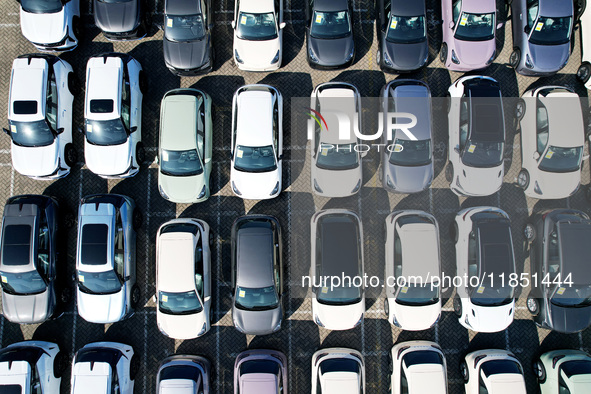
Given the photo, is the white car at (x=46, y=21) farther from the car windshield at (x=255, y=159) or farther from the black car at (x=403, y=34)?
the black car at (x=403, y=34)

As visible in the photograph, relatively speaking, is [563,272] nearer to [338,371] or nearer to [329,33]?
A: [338,371]

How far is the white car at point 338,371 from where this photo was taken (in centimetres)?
1002

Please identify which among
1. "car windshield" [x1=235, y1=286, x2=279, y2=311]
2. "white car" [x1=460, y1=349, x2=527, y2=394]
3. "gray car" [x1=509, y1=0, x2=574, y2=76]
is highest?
"gray car" [x1=509, y1=0, x2=574, y2=76]

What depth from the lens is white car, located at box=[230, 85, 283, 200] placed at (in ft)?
33.9

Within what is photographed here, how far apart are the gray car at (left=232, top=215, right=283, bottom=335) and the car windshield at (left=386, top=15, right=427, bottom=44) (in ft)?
19.4

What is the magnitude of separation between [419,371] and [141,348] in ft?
24.6

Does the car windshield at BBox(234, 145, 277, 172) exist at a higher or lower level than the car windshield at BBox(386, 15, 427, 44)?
lower

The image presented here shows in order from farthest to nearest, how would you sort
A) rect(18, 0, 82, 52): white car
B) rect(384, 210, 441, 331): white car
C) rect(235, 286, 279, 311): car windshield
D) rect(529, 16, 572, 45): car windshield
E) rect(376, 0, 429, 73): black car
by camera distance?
rect(18, 0, 82, 52): white car, rect(529, 16, 572, 45): car windshield, rect(376, 0, 429, 73): black car, rect(235, 286, 279, 311): car windshield, rect(384, 210, 441, 331): white car

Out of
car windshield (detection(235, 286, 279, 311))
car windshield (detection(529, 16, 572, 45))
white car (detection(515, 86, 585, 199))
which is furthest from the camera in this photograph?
car windshield (detection(529, 16, 572, 45))

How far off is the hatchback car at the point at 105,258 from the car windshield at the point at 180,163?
1.48m

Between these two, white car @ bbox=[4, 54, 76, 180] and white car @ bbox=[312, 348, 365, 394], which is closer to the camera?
white car @ bbox=[312, 348, 365, 394]

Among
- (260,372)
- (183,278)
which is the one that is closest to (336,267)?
(260,372)

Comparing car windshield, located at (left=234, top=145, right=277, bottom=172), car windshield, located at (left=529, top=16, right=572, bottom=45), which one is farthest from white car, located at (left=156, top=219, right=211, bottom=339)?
car windshield, located at (left=529, top=16, right=572, bottom=45)

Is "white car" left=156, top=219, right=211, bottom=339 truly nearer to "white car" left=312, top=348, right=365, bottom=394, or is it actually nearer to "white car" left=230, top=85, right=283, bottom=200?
"white car" left=230, top=85, right=283, bottom=200
